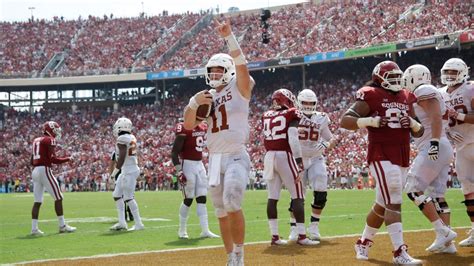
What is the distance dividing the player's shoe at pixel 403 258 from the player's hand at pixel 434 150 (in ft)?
4.46

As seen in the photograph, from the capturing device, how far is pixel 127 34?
61469 mm

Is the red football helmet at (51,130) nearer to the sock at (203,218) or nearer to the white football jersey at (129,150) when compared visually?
the white football jersey at (129,150)

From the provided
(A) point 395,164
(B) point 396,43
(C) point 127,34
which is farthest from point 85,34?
(A) point 395,164

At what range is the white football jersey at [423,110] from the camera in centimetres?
914

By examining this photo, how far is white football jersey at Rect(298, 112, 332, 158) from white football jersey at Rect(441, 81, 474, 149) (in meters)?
2.76

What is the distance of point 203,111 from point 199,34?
50.3 metres

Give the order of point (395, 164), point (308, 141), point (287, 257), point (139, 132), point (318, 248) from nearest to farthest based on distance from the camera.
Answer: point (395, 164) < point (287, 257) < point (318, 248) < point (308, 141) < point (139, 132)

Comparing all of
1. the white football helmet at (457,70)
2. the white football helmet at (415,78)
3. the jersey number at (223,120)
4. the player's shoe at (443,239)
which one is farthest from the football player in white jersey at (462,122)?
the jersey number at (223,120)

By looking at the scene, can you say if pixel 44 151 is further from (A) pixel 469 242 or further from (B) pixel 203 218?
(A) pixel 469 242

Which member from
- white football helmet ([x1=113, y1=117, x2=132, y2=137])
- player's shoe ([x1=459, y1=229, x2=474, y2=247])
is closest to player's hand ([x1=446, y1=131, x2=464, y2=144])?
player's shoe ([x1=459, y1=229, x2=474, y2=247])

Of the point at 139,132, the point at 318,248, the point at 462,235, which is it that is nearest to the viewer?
the point at 318,248

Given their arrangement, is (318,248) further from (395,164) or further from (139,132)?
(139,132)

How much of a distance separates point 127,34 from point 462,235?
173 feet

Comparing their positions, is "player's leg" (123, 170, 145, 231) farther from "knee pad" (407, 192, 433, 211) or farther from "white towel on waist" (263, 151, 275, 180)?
"knee pad" (407, 192, 433, 211)
